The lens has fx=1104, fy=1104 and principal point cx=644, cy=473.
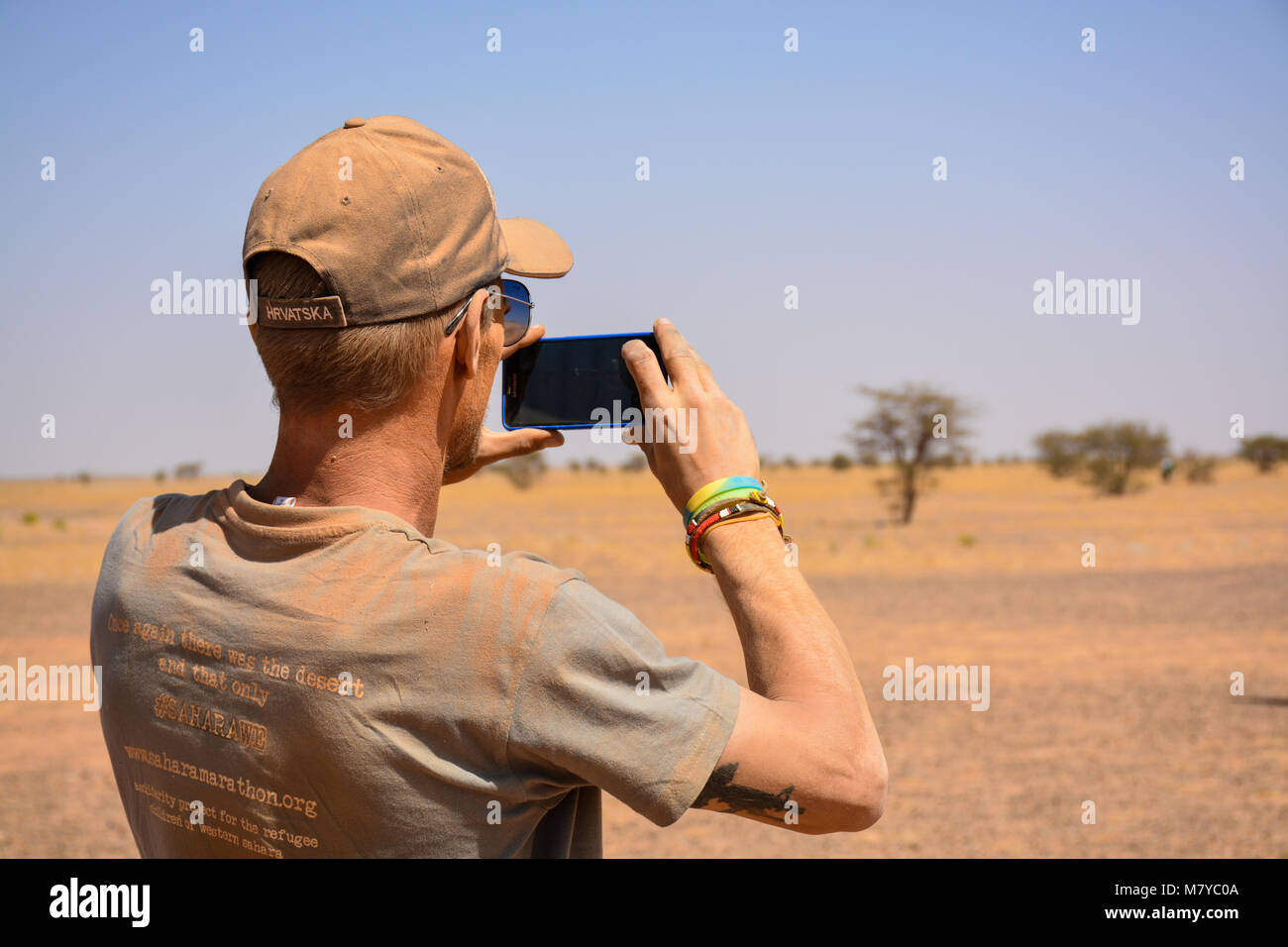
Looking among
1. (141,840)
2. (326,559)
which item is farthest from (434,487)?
(141,840)

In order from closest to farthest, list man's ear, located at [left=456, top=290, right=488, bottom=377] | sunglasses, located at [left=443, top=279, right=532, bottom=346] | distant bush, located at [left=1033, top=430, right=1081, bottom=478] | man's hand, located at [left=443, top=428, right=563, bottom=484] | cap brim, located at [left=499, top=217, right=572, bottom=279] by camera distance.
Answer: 1. man's ear, located at [left=456, top=290, right=488, bottom=377]
2. sunglasses, located at [left=443, top=279, right=532, bottom=346]
3. cap brim, located at [left=499, top=217, right=572, bottom=279]
4. man's hand, located at [left=443, top=428, right=563, bottom=484]
5. distant bush, located at [left=1033, top=430, right=1081, bottom=478]

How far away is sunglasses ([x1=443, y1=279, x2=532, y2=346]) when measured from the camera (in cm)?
164

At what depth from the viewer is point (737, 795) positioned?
4.37 ft

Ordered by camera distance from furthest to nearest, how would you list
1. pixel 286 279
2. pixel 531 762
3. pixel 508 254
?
pixel 508 254, pixel 286 279, pixel 531 762

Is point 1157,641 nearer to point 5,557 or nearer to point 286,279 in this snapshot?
point 286,279

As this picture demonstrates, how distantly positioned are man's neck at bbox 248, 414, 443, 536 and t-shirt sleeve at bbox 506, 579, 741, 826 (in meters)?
0.34

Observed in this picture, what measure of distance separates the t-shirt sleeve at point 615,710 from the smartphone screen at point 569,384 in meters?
0.60

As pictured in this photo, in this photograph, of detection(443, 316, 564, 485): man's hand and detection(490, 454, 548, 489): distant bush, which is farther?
detection(490, 454, 548, 489): distant bush

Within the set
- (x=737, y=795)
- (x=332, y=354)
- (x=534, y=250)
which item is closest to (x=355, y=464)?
(x=332, y=354)

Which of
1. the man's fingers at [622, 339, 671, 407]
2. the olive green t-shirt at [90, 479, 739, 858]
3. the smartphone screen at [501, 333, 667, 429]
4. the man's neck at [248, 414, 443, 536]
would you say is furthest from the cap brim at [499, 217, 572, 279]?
the olive green t-shirt at [90, 479, 739, 858]

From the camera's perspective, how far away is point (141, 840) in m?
1.65

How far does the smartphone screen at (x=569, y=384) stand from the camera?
1.85m

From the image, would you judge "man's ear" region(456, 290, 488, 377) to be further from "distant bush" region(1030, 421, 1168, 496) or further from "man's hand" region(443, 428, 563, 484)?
"distant bush" region(1030, 421, 1168, 496)

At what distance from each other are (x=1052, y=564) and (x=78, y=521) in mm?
34842
